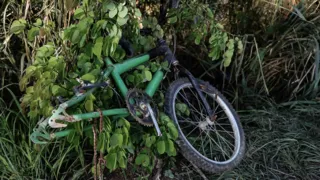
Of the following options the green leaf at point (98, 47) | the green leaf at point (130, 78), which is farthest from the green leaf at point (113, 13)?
the green leaf at point (130, 78)

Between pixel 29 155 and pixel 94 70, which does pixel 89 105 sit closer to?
pixel 94 70

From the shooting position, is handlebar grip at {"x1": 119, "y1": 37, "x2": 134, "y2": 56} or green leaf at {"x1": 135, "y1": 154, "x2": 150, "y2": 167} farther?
handlebar grip at {"x1": 119, "y1": 37, "x2": 134, "y2": 56}

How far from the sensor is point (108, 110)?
2.40 metres

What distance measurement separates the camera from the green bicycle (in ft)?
7.54

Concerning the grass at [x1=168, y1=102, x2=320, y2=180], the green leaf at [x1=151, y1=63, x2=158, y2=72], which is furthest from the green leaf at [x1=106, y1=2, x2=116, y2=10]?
the grass at [x1=168, y1=102, x2=320, y2=180]

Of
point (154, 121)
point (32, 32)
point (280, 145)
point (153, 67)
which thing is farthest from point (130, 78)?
point (280, 145)

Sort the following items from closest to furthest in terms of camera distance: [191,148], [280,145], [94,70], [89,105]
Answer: [89,105], [94,70], [191,148], [280,145]

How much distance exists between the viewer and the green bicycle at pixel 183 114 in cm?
230

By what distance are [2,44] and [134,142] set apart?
3.96 ft

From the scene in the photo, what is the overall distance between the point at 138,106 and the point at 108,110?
8.1 inches

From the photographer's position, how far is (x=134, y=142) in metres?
2.66

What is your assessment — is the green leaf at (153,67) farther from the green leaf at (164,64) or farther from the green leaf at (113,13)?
the green leaf at (113,13)

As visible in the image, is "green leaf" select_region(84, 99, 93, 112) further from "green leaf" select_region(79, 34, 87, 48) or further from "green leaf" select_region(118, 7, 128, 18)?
"green leaf" select_region(118, 7, 128, 18)

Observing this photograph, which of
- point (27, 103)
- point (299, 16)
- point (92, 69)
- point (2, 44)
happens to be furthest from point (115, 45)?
point (299, 16)
